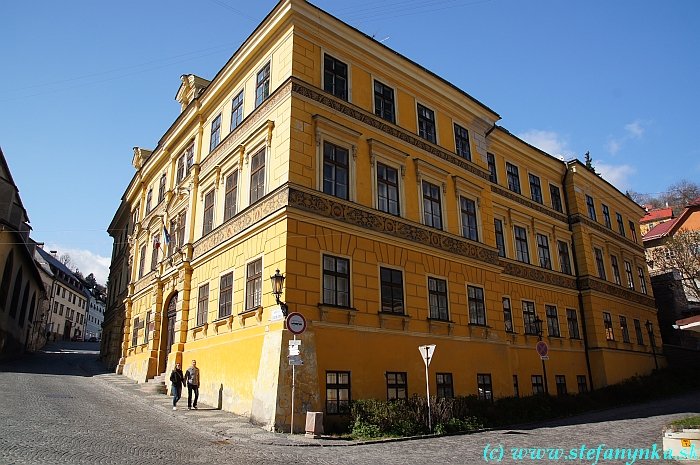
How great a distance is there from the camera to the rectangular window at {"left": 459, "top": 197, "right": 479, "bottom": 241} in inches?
825

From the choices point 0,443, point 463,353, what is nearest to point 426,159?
point 463,353

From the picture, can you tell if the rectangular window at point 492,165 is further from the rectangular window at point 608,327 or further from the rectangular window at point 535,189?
the rectangular window at point 608,327

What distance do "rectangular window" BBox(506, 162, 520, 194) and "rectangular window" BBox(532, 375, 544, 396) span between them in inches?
372

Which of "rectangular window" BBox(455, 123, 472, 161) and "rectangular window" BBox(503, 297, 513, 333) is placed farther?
"rectangular window" BBox(503, 297, 513, 333)

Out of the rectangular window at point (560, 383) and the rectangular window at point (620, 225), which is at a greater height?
the rectangular window at point (620, 225)

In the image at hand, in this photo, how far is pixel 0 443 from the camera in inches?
372

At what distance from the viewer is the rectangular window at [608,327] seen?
2838 cm

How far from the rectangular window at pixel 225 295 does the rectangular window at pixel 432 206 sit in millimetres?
7564

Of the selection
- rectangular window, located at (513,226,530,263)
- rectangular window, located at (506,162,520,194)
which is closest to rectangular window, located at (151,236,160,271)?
rectangular window, located at (513,226,530,263)

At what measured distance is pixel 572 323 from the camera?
27.3m

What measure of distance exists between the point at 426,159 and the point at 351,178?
4473mm

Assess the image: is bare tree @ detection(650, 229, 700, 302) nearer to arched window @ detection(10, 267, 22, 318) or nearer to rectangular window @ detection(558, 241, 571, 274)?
rectangular window @ detection(558, 241, 571, 274)

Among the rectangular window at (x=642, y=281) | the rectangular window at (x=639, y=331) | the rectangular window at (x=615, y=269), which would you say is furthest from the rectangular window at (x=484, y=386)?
the rectangular window at (x=642, y=281)

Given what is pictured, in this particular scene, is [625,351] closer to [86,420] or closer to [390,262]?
[390,262]
